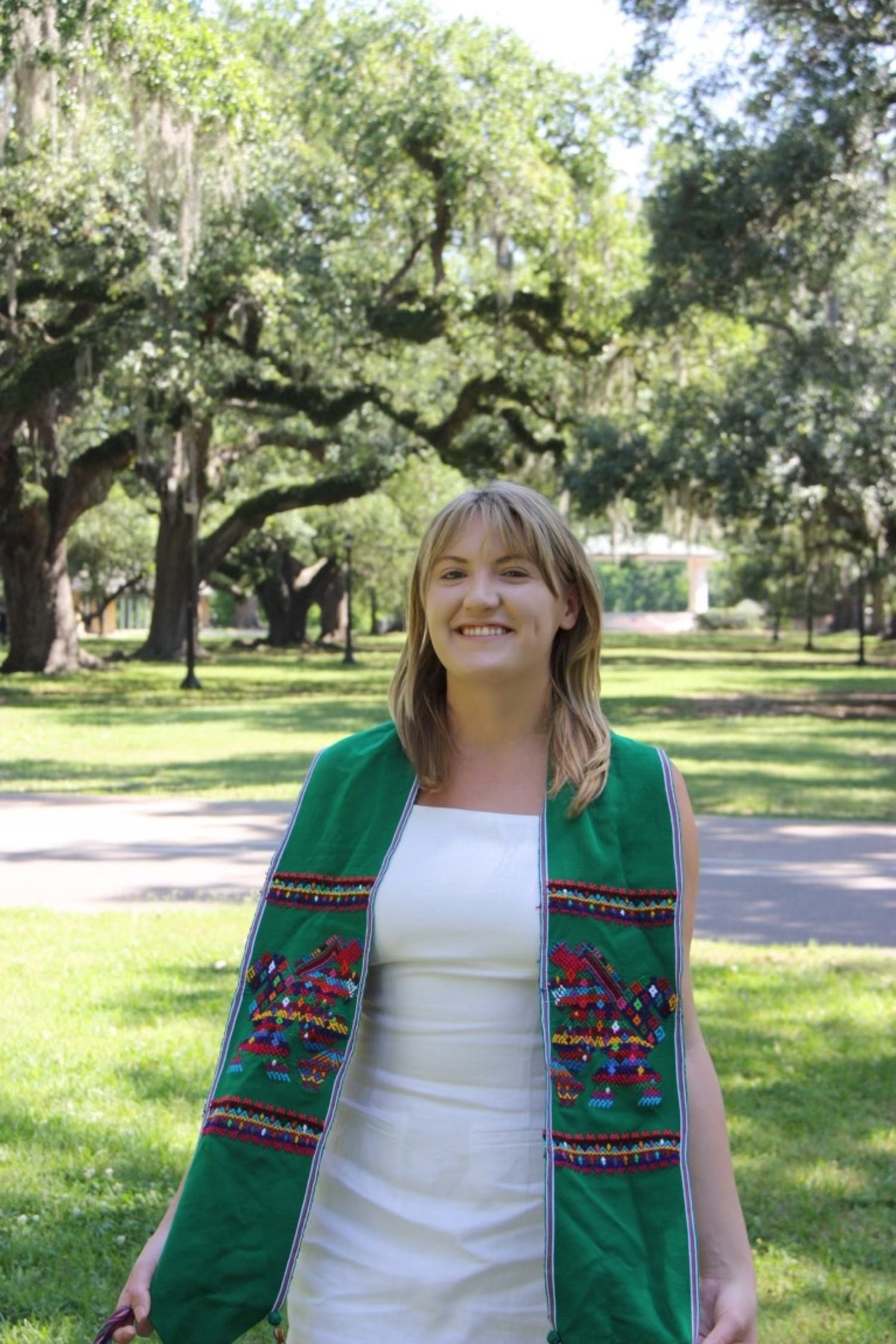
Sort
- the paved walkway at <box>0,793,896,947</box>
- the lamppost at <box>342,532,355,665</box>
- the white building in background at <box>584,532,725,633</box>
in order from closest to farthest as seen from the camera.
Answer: the paved walkway at <box>0,793,896,947</box> < the lamppost at <box>342,532,355,665</box> < the white building in background at <box>584,532,725,633</box>

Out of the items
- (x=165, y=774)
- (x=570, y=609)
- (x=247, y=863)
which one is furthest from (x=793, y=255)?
(x=570, y=609)

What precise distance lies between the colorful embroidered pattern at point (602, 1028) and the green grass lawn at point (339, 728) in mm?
10480

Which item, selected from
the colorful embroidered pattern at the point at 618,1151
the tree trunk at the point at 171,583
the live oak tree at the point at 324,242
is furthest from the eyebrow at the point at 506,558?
the tree trunk at the point at 171,583

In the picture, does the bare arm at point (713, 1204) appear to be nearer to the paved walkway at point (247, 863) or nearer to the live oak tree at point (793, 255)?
the paved walkway at point (247, 863)

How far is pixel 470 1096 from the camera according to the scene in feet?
6.51

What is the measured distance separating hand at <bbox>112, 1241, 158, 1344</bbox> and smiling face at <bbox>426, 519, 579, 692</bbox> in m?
0.90

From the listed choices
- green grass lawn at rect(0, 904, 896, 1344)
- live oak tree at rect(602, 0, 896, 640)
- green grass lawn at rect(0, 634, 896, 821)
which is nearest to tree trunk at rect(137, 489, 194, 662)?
green grass lawn at rect(0, 634, 896, 821)

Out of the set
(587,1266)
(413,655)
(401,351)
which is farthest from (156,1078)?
(401,351)

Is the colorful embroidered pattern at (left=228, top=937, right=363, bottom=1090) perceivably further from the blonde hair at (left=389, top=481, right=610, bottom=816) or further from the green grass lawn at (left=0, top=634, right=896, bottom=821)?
the green grass lawn at (left=0, top=634, right=896, bottom=821)

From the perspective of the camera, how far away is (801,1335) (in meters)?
3.68

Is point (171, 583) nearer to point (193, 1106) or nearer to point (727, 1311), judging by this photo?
point (193, 1106)

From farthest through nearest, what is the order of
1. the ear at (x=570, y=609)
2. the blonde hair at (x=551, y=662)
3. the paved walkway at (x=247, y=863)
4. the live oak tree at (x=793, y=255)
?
the live oak tree at (x=793, y=255), the paved walkway at (x=247, y=863), the ear at (x=570, y=609), the blonde hair at (x=551, y=662)

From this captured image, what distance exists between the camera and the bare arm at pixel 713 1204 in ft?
6.55

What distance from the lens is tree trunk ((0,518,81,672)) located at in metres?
30.2
